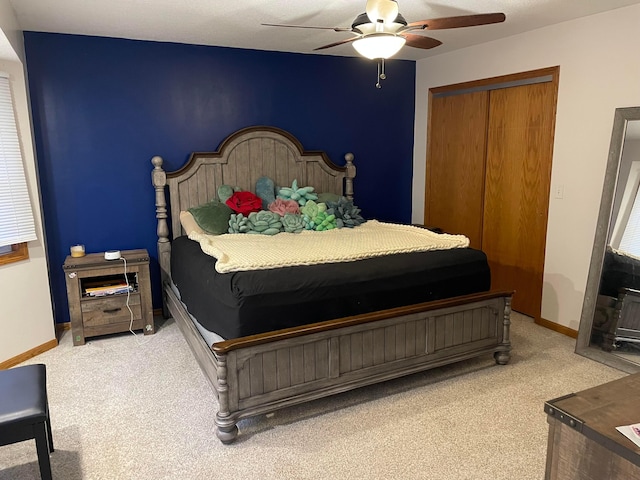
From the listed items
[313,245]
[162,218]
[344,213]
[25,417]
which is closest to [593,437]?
[25,417]

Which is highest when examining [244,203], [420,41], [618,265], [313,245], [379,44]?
[420,41]

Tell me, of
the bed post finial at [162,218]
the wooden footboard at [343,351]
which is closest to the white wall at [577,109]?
the wooden footboard at [343,351]

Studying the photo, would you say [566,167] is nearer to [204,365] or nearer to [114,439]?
[204,365]

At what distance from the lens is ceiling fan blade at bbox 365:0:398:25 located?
225 centimetres

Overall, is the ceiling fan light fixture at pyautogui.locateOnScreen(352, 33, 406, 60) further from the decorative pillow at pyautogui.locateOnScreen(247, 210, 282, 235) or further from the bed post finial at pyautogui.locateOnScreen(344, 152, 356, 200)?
the bed post finial at pyautogui.locateOnScreen(344, 152, 356, 200)

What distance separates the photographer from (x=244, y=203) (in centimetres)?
420

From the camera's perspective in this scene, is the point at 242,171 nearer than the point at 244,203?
No

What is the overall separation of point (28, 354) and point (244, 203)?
1.99 metres

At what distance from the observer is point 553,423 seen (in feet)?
5.26

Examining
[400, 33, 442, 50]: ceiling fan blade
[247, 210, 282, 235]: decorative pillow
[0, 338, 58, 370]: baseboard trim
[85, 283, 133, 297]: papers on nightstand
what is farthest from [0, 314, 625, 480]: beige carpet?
[400, 33, 442, 50]: ceiling fan blade

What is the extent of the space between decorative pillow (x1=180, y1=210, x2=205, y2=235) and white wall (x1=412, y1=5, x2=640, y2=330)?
2.90 metres

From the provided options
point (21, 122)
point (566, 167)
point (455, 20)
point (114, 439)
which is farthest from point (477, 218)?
point (21, 122)

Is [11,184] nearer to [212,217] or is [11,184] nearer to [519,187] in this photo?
[212,217]

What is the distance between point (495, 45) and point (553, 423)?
11.9 feet
